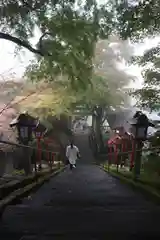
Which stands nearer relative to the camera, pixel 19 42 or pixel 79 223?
pixel 79 223

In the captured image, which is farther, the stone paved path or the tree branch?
the tree branch

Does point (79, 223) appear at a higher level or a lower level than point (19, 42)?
lower

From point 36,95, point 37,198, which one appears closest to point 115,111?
point 36,95

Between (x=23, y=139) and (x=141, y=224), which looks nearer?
(x=141, y=224)

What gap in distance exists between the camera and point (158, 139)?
398 inches

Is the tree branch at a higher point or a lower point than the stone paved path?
higher

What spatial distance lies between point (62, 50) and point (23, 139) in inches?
125

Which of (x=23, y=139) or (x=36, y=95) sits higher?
(x=36, y=95)

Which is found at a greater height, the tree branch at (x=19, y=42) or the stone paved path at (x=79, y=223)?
the tree branch at (x=19, y=42)

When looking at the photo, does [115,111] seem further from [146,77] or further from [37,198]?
[37,198]

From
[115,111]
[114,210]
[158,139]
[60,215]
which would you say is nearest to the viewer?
[60,215]

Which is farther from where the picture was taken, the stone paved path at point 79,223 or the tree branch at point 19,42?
the tree branch at point 19,42

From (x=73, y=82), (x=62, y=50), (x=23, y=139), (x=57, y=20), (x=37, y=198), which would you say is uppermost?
(x=57, y=20)

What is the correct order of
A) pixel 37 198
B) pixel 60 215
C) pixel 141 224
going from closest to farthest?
pixel 141 224, pixel 60 215, pixel 37 198
